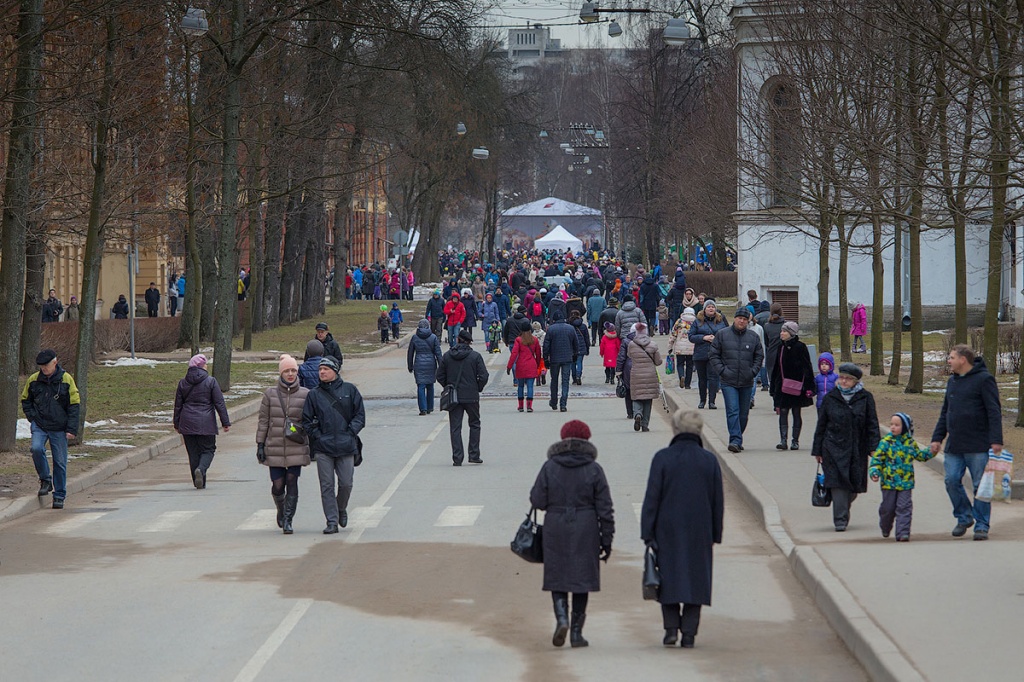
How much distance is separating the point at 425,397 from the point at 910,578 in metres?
16.0

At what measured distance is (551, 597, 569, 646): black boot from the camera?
9500 millimetres

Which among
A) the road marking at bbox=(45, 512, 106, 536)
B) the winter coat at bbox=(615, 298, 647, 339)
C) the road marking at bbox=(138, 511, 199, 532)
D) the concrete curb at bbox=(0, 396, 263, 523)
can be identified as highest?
the winter coat at bbox=(615, 298, 647, 339)

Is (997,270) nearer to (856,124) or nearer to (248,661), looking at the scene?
(856,124)

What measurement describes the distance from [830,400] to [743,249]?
32.6m

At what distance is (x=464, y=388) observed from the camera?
1953 centimetres

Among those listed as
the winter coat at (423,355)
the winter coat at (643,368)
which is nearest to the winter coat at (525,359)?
the winter coat at (423,355)

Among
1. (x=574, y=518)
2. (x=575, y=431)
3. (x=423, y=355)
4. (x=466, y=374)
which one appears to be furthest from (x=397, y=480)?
(x=574, y=518)

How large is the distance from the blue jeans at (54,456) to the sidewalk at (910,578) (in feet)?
23.8

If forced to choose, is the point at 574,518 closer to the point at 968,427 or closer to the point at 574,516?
the point at 574,516

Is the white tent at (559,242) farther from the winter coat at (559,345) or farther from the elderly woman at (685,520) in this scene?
the elderly woman at (685,520)

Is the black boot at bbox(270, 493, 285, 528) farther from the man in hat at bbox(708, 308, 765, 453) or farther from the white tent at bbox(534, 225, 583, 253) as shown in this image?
the white tent at bbox(534, 225, 583, 253)

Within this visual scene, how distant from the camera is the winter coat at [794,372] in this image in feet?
62.1

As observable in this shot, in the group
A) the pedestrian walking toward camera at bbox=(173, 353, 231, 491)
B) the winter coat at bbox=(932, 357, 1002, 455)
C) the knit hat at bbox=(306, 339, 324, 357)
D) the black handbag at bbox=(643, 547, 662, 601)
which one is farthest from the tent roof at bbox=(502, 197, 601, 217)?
the black handbag at bbox=(643, 547, 662, 601)

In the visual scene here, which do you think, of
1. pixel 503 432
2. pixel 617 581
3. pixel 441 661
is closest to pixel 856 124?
pixel 503 432
